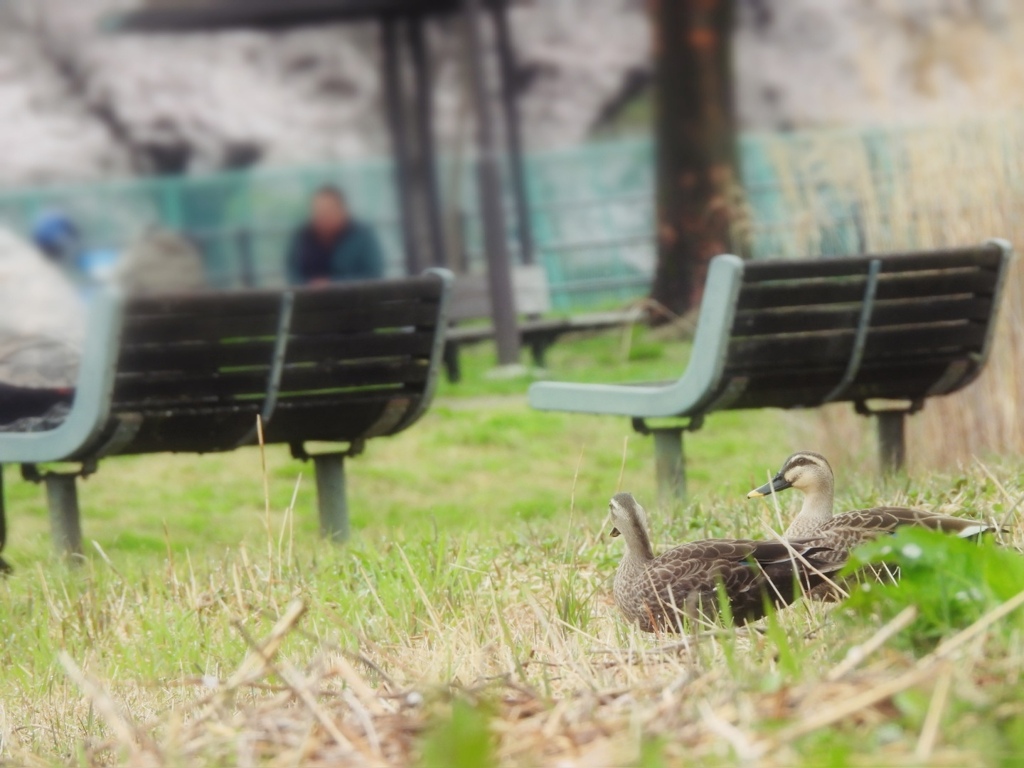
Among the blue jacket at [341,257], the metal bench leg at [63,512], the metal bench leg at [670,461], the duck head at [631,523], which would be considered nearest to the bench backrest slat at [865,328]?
the metal bench leg at [670,461]

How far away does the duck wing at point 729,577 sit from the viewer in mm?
3504

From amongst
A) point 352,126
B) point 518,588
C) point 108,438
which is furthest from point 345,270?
point 352,126

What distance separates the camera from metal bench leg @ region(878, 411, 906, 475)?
6031mm

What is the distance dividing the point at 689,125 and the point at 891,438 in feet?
30.1

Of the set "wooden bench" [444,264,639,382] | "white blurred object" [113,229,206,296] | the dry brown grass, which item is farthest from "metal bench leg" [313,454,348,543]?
"white blurred object" [113,229,206,296]

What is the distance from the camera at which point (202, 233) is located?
21.8 m

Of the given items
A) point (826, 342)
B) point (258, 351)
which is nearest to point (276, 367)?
point (258, 351)

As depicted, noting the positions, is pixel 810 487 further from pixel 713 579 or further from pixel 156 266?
pixel 156 266

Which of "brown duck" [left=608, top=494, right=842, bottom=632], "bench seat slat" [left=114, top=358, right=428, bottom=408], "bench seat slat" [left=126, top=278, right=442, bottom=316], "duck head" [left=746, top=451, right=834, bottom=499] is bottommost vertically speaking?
"brown duck" [left=608, top=494, right=842, bottom=632]

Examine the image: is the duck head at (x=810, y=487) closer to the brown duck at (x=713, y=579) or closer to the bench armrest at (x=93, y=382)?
the brown duck at (x=713, y=579)

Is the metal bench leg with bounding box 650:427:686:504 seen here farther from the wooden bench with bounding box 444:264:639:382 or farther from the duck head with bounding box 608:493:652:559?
the wooden bench with bounding box 444:264:639:382

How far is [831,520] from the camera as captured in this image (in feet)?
12.3

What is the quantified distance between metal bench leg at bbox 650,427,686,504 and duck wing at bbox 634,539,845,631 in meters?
2.01

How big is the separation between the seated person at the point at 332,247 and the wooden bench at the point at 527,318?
79cm
